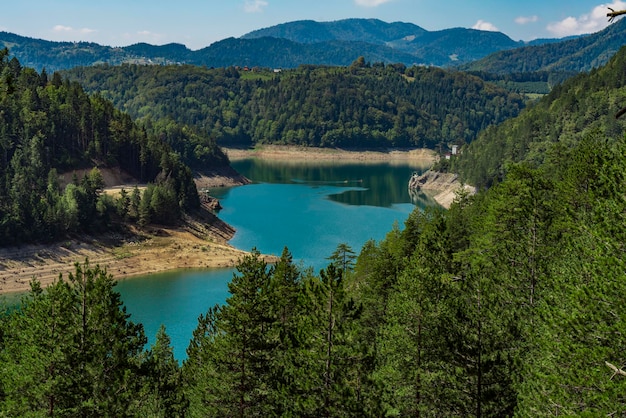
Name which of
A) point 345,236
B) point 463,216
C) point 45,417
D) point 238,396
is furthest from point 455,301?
point 345,236

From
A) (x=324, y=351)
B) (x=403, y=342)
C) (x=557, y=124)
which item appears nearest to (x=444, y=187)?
(x=557, y=124)

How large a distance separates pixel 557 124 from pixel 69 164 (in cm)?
11185

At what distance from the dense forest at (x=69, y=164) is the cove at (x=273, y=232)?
17.1 m

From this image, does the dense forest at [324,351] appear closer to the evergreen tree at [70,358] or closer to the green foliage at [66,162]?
the evergreen tree at [70,358]

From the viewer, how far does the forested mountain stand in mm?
144625

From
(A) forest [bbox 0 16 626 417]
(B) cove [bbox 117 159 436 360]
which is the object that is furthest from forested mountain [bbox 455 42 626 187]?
(A) forest [bbox 0 16 626 417]

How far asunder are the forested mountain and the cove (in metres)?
19.0

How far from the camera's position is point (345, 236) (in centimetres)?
12419

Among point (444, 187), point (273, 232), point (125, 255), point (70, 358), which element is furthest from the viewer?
point (444, 187)

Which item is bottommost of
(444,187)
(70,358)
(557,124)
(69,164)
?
(444,187)

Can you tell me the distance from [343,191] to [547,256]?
159760 millimetres

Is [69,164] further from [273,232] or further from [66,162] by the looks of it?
[273,232]

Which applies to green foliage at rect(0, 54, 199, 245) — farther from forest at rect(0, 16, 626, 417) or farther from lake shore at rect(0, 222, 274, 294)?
forest at rect(0, 16, 626, 417)

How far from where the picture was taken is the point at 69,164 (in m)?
127
